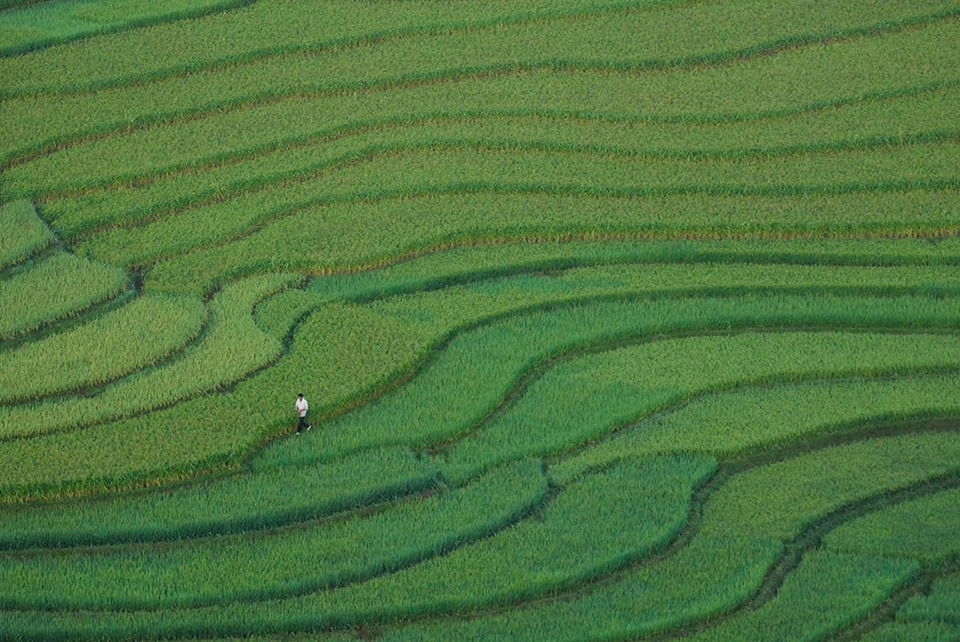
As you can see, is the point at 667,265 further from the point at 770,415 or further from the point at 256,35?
the point at 256,35

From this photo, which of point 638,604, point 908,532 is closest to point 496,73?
point 908,532

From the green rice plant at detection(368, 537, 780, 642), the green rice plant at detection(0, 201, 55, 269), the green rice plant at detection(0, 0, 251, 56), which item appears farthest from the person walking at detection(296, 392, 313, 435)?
the green rice plant at detection(0, 0, 251, 56)

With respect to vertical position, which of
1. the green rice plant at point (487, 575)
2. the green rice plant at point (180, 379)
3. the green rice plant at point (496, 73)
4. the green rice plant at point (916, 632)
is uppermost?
the green rice plant at point (496, 73)

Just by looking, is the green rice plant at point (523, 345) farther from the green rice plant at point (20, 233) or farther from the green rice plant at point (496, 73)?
the green rice plant at point (496, 73)

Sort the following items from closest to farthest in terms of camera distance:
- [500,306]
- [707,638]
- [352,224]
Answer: [707,638] < [500,306] < [352,224]

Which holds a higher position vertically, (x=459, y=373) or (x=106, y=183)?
(x=106, y=183)

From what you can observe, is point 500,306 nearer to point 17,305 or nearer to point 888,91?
point 17,305

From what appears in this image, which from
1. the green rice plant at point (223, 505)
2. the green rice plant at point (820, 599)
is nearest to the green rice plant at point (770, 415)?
the green rice plant at point (223, 505)

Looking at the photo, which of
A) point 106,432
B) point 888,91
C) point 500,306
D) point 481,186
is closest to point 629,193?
point 481,186
